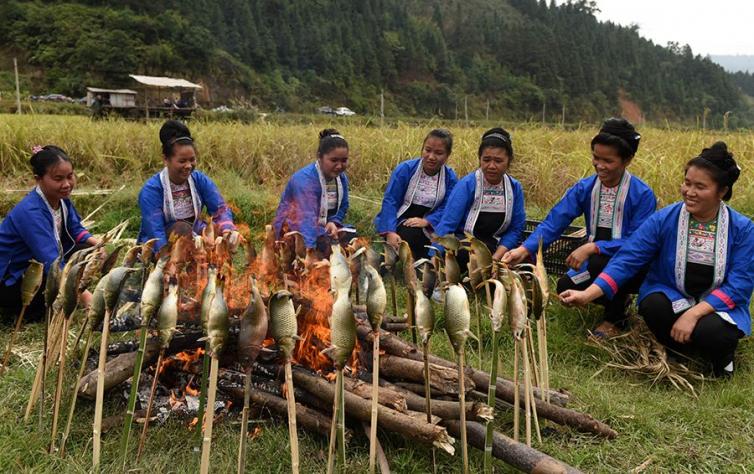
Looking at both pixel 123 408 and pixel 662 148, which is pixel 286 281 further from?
pixel 662 148

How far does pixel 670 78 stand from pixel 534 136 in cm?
6247

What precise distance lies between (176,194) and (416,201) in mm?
2030

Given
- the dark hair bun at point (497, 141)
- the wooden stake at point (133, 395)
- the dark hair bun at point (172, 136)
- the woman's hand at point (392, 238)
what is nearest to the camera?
the wooden stake at point (133, 395)

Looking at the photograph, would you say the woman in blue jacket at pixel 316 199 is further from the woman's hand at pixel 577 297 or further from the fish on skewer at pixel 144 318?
the fish on skewer at pixel 144 318

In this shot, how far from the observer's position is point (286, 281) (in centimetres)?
284

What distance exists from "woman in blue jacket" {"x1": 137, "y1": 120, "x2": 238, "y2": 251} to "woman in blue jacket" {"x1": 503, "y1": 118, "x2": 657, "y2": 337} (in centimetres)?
224

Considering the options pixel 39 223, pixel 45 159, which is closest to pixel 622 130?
pixel 45 159

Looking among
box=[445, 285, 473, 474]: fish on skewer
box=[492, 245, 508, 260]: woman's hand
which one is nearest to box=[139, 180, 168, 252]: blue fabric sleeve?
box=[492, 245, 508, 260]: woman's hand

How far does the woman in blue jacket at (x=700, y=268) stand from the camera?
2904mm

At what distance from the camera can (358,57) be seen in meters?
50.3

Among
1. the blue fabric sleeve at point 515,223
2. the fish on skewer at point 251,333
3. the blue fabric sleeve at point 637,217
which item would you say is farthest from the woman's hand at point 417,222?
the fish on skewer at point 251,333

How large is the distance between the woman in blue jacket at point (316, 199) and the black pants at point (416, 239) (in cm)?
60

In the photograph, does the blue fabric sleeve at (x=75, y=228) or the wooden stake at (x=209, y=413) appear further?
the blue fabric sleeve at (x=75, y=228)

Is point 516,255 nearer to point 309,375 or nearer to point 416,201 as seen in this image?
point 416,201
